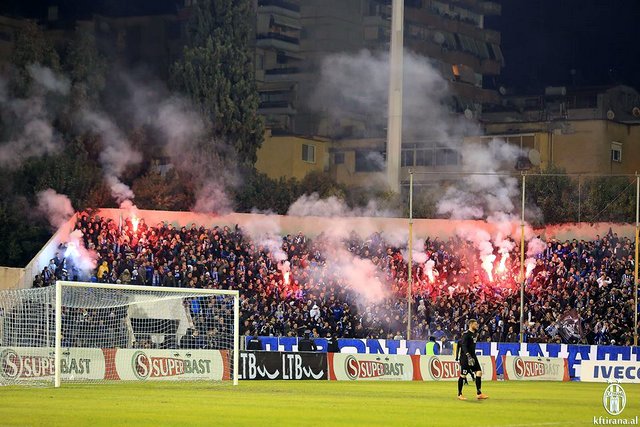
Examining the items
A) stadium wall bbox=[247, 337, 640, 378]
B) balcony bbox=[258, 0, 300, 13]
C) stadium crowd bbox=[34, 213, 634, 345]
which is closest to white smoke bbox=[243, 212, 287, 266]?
stadium crowd bbox=[34, 213, 634, 345]

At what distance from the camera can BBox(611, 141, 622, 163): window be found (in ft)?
261

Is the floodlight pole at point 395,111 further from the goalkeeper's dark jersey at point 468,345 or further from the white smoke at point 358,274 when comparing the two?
the goalkeeper's dark jersey at point 468,345

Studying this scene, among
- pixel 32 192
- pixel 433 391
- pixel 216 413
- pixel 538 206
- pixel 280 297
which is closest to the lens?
pixel 216 413

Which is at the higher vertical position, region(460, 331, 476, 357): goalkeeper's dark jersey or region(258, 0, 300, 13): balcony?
region(258, 0, 300, 13): balcony

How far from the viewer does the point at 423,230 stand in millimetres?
61406

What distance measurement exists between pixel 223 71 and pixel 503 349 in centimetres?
3208

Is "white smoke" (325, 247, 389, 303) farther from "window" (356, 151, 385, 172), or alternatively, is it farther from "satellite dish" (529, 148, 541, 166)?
"window" (356, 151, 385, 172)

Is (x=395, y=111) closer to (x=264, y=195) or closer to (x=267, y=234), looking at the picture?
(x=264, y=195)

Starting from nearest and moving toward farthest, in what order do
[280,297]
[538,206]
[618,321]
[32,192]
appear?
1. [618,321]
2. [280,297]
3. [32,192]
4. [538,206]

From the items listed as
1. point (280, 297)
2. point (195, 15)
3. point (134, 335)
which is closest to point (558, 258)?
point (280, 297)

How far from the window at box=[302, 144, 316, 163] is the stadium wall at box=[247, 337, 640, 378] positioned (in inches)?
1640

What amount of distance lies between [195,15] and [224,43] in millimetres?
2513

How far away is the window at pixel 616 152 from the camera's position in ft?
261

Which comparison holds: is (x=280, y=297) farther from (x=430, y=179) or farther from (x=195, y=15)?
(x=430, y=179)
